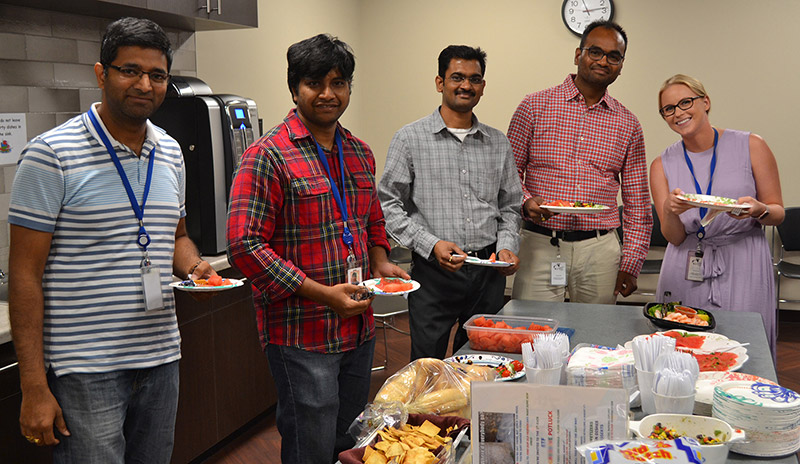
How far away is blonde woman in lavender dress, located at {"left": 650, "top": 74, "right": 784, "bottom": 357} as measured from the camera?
288 cm

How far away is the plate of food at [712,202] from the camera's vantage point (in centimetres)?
262

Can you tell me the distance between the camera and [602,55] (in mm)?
3146

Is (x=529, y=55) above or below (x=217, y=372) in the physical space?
above

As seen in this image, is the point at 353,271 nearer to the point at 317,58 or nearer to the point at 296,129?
the point at 296,129

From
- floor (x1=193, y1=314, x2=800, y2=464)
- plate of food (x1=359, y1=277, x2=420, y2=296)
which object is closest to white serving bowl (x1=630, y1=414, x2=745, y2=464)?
plate of food (x1=359, y1=277, x2=420, y2=296)

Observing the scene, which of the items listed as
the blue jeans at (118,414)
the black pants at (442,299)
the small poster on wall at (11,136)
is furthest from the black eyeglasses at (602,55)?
the small poster on wall at (11,136)

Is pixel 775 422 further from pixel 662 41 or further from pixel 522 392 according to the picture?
pixel 662 41

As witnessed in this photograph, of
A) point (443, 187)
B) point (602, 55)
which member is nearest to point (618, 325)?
point (443, 187)

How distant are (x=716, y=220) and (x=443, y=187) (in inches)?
44.0

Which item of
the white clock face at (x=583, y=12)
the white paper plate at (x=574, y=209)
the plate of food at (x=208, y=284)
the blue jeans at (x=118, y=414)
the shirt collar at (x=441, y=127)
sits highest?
the white clock face at (x=583, y=12)

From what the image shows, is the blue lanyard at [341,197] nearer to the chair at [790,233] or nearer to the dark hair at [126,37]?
the dark hair at [126,37]

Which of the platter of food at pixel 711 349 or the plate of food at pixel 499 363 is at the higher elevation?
the platter of food at pixel 711 349

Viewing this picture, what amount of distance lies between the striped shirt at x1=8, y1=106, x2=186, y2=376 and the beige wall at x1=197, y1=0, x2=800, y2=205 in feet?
9.24

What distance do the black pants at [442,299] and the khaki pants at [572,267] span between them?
0.20m
